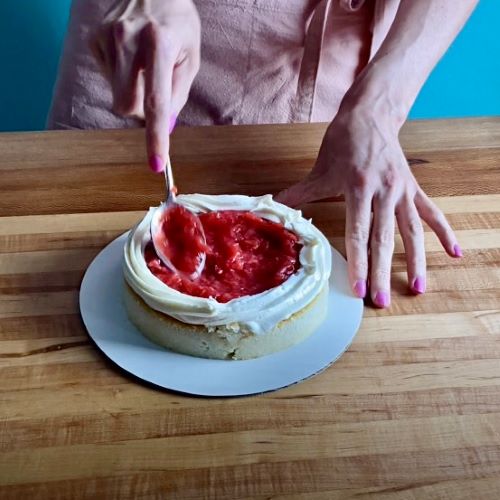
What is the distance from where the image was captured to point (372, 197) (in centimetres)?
129

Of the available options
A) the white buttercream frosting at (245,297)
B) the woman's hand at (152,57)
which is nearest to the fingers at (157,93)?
the woman's hand at (152,57)

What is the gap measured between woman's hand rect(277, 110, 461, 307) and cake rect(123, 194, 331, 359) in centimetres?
10

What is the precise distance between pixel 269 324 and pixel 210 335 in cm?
9

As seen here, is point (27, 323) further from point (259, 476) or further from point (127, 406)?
point (259, 476)

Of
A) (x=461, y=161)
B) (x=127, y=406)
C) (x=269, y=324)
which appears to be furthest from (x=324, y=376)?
(x=461, y=161)

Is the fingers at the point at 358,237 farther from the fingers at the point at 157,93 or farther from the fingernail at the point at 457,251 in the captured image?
the fingers at the point at 157,93

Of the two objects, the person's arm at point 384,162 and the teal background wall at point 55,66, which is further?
the teal background wall at point 55,66

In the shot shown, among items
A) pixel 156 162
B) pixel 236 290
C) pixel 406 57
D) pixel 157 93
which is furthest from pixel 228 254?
pixel 406 57

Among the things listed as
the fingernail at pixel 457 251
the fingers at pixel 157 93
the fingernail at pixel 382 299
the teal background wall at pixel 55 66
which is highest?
the fingers at pixel 157 93

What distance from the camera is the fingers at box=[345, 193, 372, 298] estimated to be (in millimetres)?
1195

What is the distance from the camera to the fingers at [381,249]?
3.89 ft

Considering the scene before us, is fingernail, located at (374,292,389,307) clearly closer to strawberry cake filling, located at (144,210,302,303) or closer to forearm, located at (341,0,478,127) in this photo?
strawberry cake filling, located at (144,210,302,303)

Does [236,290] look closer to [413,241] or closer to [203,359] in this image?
[203,359]

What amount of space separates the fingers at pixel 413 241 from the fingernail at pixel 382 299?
60 millimetres
